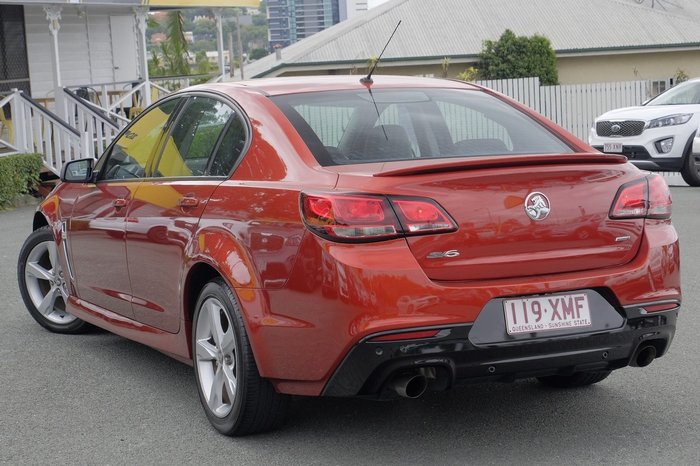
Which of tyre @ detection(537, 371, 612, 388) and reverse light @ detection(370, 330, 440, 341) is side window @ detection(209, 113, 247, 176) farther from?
tyre @ detection(537, 371, 612, 388)

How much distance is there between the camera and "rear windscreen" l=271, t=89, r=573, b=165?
5152 millimetres

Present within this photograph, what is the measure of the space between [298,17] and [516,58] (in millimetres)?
104061

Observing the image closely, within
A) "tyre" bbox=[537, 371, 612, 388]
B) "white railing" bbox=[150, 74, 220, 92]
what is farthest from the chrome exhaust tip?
"white railing" bbox=[150, 74, 220, 92]

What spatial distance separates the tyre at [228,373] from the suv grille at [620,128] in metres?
13.6

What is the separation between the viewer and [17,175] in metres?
17.8

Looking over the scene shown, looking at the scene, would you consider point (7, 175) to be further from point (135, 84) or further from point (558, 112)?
point (558, 112)

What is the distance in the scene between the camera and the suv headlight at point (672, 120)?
17.7 meters

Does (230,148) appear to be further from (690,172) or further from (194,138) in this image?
(690,172)

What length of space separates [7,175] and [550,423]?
1353 cm

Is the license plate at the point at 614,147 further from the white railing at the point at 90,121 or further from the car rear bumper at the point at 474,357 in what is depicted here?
the car rear bumper at the point at 474,357

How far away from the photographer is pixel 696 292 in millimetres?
8508

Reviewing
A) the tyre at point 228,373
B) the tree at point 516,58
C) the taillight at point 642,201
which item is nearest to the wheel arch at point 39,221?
the tyre at point 228,373

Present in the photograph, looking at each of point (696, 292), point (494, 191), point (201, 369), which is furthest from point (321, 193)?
point (696, 292)

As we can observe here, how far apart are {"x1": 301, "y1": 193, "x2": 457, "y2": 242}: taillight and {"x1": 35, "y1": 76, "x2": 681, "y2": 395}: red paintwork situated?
37mm
